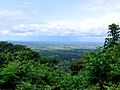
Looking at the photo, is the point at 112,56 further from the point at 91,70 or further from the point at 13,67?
the point at 13,67

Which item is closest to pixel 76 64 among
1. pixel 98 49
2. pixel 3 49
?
pixel 3 49

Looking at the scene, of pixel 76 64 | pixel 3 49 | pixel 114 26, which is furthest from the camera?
pixel 3 49

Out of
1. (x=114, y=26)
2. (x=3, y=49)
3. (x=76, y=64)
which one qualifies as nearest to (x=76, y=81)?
(x=114, y=26)

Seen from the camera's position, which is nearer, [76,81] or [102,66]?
[102,66]

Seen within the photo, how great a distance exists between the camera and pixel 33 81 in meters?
22.6

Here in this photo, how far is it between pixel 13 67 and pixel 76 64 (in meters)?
40.5

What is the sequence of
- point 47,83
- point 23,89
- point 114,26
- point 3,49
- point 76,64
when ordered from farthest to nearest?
point 3,49 → point 76,64 → point 114,26 → point 47,83 → point 23,89

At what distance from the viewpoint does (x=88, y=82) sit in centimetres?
2055

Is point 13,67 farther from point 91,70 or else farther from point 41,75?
point 91,70

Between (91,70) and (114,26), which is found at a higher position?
(114,26)

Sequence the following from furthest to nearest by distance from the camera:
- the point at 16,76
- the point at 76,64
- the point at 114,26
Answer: the point at 76,64
the point at 114,26
the point at 16,76

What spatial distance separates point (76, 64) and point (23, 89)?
42772mm

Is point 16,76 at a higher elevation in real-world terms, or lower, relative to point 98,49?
lower

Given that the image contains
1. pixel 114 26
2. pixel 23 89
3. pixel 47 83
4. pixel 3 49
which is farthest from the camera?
pixel 3 49
